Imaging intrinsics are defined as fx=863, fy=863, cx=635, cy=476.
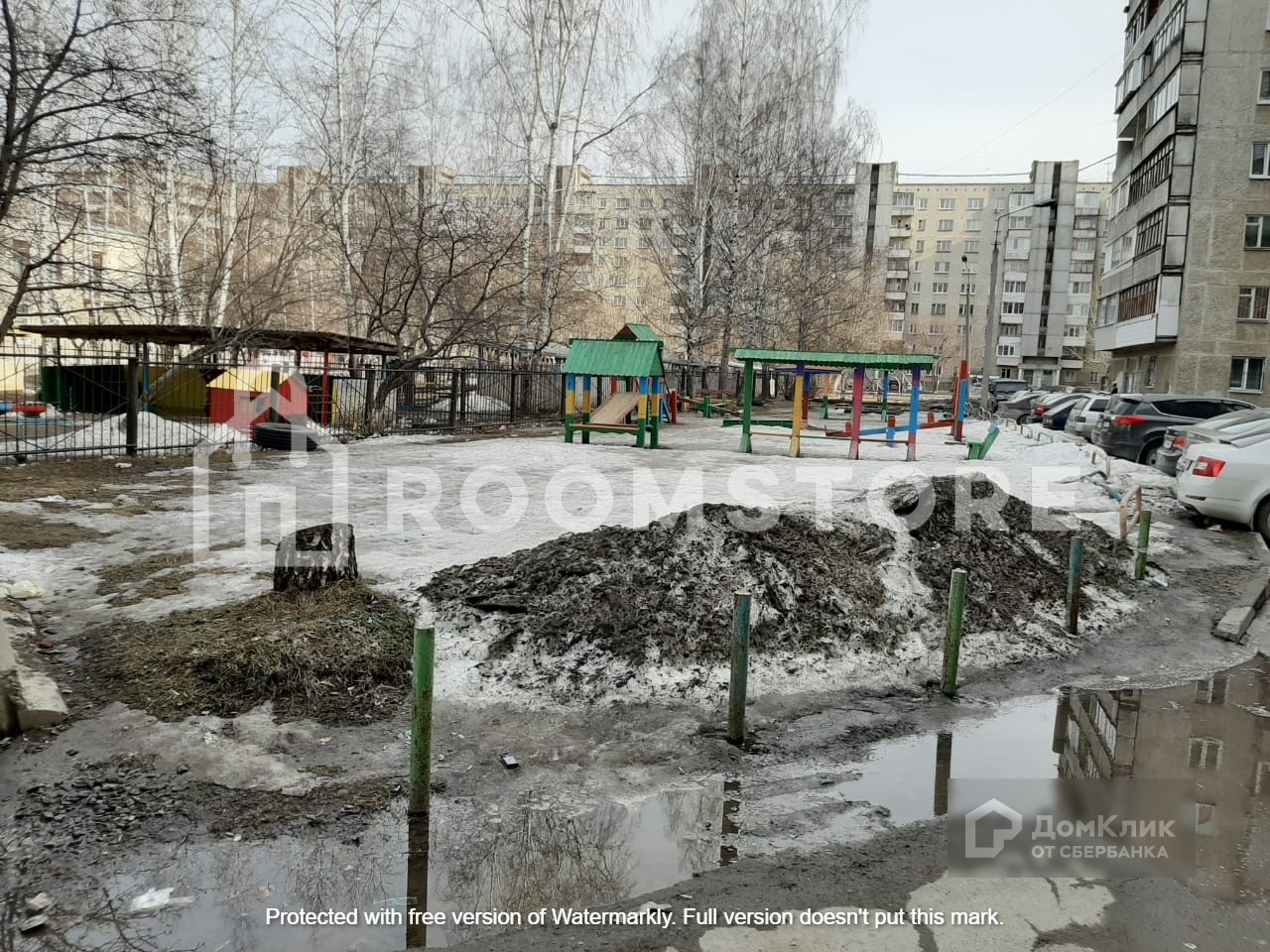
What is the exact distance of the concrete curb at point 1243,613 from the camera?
290 inches

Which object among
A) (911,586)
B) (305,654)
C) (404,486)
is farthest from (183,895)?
(404,486)

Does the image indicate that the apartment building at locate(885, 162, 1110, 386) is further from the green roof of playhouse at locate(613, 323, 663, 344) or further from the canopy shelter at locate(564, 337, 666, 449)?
the canopy shelter at locate(564, 337, 666, 449)

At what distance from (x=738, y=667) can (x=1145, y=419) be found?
1644cm

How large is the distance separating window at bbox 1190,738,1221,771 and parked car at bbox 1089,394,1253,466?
14.2m

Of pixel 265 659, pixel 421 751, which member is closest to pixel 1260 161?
pixel 265 659

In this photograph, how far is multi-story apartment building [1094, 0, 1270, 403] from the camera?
33.0 meters

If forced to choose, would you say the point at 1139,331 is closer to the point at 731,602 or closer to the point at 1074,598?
the point at 1074,598

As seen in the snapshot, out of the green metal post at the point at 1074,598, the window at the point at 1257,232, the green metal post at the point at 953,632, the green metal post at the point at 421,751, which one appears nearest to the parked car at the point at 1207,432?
the green metal post at the point at 1074,598

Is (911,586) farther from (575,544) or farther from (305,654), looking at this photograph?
(305,654)

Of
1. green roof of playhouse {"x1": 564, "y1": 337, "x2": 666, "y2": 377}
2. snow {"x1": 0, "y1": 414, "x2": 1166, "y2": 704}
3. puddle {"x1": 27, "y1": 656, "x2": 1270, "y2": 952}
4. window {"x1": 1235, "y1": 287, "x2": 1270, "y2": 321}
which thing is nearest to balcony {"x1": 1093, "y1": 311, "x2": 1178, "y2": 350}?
window {"x1": 1235, "y1": 287, "x2": 1270, "y2": 321}

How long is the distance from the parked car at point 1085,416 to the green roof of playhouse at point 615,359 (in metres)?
12.3

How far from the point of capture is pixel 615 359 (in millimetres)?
17531

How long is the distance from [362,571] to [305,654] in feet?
5.99

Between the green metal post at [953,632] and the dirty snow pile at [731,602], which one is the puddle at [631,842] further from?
the dirty snow pile at [731,602]
